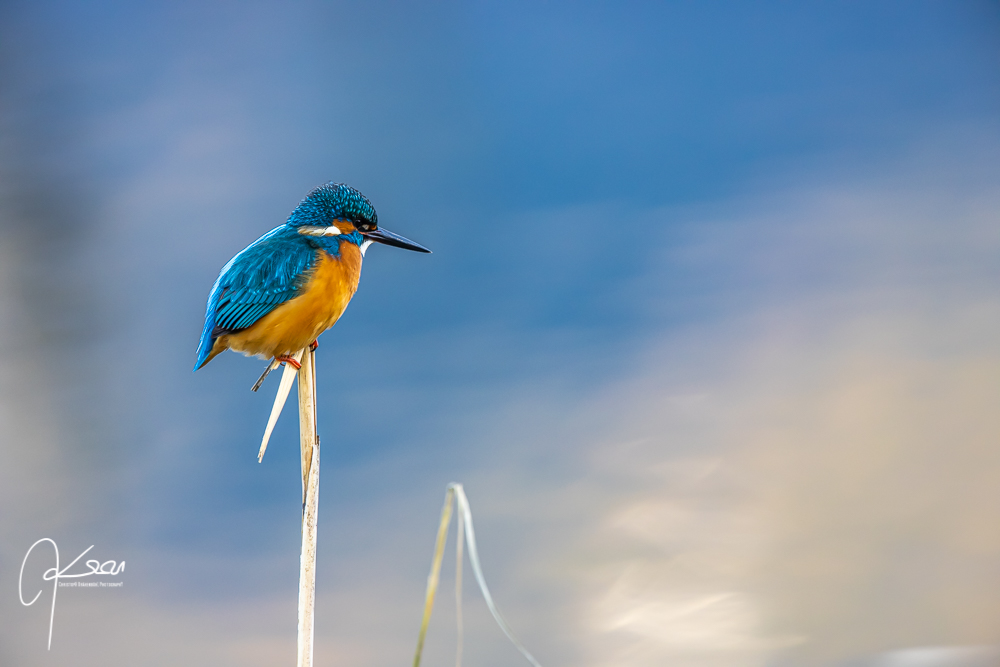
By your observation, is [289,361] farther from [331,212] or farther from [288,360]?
[331,212]

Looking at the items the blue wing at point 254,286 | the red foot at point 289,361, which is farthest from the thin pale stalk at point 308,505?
the blue wing at point 254,286

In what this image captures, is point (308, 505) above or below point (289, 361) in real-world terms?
below

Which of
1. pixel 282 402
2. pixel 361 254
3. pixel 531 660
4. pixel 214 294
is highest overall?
pixel 361 254

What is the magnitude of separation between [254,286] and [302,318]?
0.22m

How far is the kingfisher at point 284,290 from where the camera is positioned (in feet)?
9.24

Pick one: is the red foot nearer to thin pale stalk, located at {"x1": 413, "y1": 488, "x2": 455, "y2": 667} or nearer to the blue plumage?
the blue plumage

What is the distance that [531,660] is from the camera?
4.76 feet

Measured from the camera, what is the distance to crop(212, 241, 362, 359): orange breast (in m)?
2.82

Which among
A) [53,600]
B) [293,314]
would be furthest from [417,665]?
[53,600]

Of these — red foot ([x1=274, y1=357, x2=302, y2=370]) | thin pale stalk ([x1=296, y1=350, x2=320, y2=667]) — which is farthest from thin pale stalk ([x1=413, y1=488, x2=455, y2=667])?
red foot ([x1=274, y1=357, x2=302, y2=370])

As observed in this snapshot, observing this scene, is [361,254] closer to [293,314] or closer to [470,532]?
[293,314]

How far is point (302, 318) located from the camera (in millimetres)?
2832

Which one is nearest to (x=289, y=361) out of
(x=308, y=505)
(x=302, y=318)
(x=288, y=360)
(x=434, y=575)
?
(x=288, y=360)

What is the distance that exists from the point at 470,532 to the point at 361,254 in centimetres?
193
